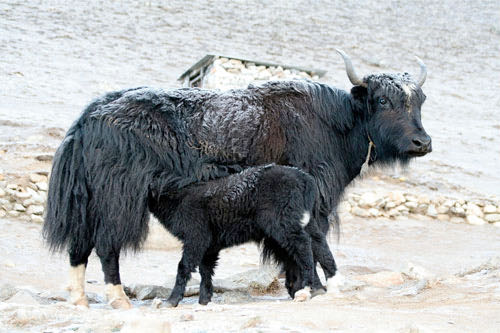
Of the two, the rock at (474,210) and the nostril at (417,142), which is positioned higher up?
the nostril at (417,142)

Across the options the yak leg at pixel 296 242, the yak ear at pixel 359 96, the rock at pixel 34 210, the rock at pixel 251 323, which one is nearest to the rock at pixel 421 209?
the rock at pixel 34 210

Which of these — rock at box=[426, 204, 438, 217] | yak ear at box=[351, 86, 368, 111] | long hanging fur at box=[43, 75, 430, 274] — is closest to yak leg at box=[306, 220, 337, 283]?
long hanging fur at box=[43, 75, 430, 274]

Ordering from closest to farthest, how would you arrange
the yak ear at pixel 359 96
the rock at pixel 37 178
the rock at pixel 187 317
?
1. the rock at pixel 187 317
2. the yak ear at pixel 359 96
3. the rock at pixel 37 178

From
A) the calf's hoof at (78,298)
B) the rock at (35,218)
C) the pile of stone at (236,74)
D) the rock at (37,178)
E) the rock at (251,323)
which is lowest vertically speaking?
the rock at (35,218)

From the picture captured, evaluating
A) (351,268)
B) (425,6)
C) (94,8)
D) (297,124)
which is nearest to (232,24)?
(94,8)

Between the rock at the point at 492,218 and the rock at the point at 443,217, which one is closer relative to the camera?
the rock at the point at 443,217

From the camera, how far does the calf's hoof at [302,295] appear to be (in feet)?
15.5

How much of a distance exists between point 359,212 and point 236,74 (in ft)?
11.5

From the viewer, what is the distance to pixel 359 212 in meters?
10.6

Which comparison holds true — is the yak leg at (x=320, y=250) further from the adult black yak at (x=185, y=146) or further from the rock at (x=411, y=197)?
the rock at (x=411, y=197)

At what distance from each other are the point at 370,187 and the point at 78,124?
679cm

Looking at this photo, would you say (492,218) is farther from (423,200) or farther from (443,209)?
(423,200)

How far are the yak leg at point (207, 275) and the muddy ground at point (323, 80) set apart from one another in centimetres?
13

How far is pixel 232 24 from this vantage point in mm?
24359
